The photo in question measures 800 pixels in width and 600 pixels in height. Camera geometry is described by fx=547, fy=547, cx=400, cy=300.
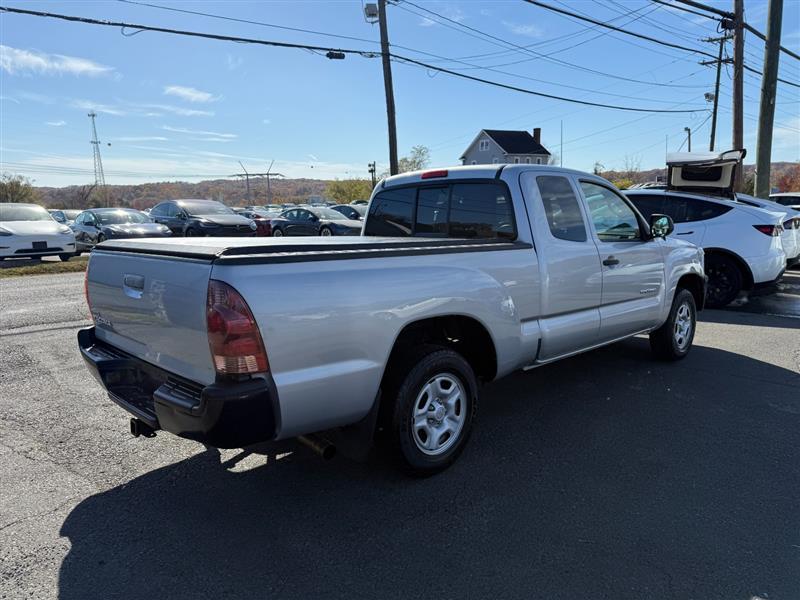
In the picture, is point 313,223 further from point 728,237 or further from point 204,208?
point 728,237

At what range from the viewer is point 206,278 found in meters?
2.47

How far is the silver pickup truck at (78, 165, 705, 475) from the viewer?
2.48 m

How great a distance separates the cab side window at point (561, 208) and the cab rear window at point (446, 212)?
353 mm

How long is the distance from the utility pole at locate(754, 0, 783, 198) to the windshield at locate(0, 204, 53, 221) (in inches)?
731

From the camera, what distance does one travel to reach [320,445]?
2.99m

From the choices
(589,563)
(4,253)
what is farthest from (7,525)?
(4,253)

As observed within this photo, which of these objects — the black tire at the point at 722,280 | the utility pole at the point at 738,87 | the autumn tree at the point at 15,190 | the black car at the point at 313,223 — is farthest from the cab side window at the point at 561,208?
the autumn tree at the point at 15,190

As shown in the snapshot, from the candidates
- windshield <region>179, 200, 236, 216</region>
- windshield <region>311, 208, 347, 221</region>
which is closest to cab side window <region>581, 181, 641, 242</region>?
windshield <region>179, 200, 236, 216</region>

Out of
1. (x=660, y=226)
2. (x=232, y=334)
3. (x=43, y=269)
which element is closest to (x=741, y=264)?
(x=660, y=226)

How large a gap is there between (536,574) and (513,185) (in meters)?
2.60

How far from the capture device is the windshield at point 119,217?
17.2m

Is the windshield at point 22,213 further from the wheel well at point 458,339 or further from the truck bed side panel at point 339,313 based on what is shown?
the truck bed side panel at point 339,313

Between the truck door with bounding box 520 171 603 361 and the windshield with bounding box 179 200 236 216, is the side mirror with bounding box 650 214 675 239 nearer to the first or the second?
the truck door with bounding box 520 171 603 361

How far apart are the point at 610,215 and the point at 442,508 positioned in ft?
10.2
